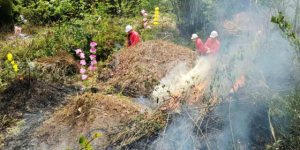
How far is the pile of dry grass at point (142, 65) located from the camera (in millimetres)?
6645

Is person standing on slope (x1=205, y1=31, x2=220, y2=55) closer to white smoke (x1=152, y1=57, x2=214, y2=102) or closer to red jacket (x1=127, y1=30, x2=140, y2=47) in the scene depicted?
white smoke (x1=152, y1=57, x2=214, y2=102)

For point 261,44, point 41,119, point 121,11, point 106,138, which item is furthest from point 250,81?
point 121,11

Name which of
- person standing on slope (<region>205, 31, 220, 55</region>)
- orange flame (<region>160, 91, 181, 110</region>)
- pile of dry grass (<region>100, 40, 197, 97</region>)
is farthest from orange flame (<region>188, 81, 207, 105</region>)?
person standing on slope (<region>205, 31, 220, 55</region>)

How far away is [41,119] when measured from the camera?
5.73 meters

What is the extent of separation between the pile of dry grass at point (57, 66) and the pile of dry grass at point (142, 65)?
116cm

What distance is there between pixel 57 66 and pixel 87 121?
314 centimetres

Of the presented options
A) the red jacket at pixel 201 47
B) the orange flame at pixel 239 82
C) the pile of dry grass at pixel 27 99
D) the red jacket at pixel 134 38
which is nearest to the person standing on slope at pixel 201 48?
the red jacket at pixel 201 47

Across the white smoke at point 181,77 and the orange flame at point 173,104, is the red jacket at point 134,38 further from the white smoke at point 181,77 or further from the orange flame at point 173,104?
the orange flame at point 173,104

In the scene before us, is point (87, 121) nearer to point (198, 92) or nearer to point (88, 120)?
point (88, 120)

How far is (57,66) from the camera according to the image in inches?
297

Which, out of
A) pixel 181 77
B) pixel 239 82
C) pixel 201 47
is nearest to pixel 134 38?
pixel 201 47

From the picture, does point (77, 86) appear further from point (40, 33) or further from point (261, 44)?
point (261, 44)

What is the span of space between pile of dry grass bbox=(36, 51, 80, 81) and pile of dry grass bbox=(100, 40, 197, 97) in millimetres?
1158

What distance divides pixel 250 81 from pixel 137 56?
373 centimetres
